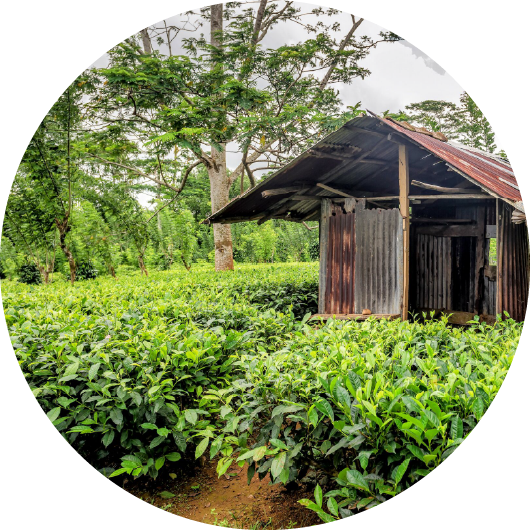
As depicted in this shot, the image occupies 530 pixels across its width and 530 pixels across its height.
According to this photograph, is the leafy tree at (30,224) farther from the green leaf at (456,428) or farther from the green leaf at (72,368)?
the green leaf at (456,428)

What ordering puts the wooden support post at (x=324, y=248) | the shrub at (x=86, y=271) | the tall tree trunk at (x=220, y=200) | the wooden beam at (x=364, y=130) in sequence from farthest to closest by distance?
the tall tree trunk at (x=220, y=200)
the wooden support post at (x=324, y=248)
the shrub at (x=86, y=271)
the wooden beam at (x=364, y=130)

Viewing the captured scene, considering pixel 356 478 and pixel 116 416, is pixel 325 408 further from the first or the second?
pixel 116 416

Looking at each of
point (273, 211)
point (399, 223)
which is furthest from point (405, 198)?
point (273, 211)

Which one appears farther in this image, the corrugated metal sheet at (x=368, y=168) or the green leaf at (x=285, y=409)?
the corrugated metal sheet at (x=368, y=168)

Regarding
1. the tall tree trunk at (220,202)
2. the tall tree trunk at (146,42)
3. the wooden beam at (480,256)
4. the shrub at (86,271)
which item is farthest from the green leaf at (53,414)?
the wooden beam at (480,256)

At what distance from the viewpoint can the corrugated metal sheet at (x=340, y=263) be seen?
6156 mm

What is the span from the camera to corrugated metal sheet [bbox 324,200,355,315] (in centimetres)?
616

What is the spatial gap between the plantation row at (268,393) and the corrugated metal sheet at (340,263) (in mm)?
1971

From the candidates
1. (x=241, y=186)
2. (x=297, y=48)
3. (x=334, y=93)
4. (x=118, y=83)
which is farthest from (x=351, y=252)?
(x=118, y=83)

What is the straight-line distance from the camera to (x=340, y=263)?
6.30 m

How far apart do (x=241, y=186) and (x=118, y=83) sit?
324cm

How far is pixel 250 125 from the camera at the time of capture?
6297mm

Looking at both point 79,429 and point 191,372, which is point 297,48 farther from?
point 79,429

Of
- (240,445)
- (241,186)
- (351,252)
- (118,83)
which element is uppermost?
(118,83)
